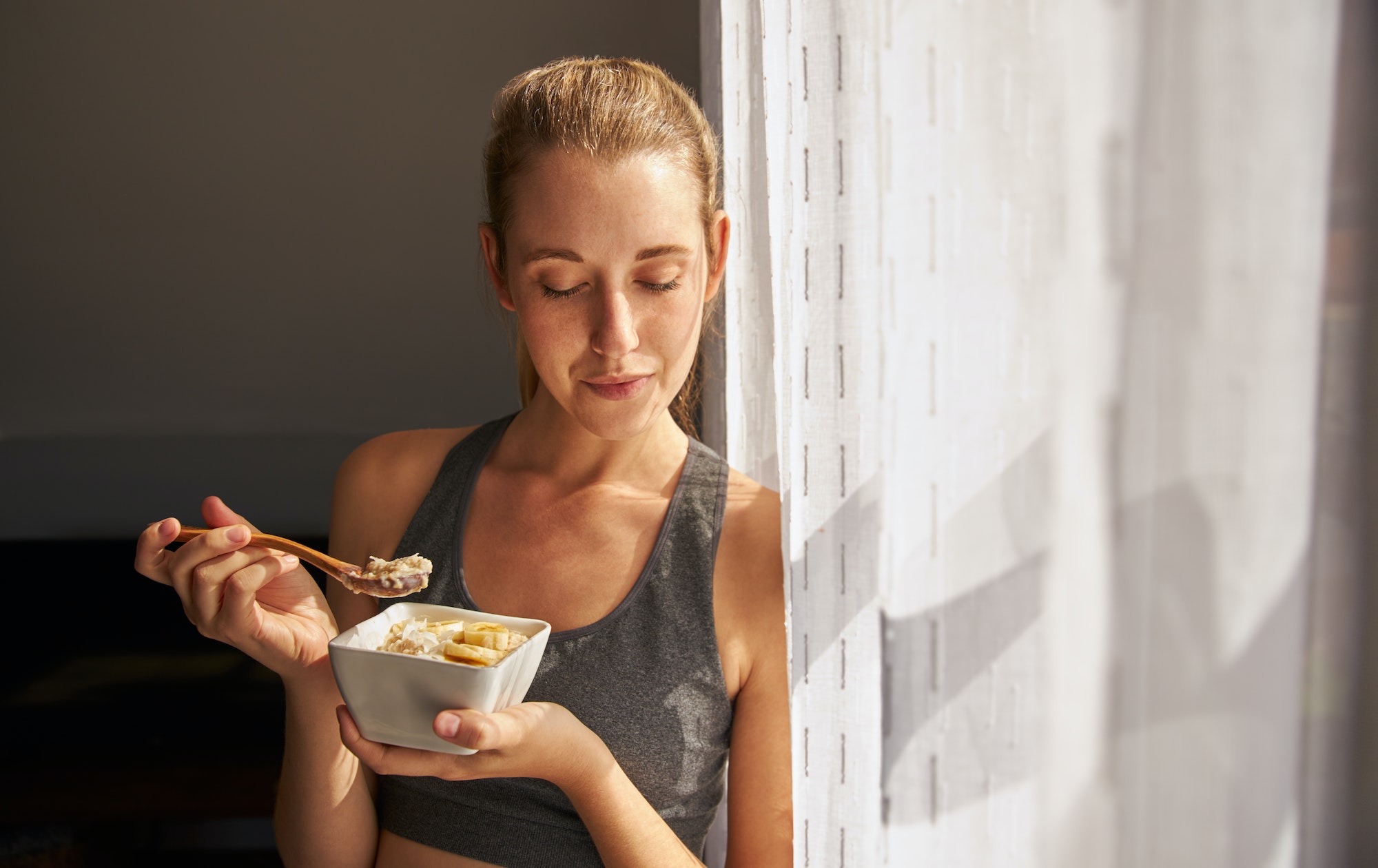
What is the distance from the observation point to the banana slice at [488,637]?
778mm

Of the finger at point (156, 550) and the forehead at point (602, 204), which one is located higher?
the forehead at point (602, 204)

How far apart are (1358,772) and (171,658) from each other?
302cm

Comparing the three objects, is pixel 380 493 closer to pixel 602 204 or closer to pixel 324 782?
pixel 324 782

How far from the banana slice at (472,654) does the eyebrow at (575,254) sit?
380mm

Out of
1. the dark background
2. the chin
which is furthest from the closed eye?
the dark background

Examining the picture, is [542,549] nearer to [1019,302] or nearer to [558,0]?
[1019,302]

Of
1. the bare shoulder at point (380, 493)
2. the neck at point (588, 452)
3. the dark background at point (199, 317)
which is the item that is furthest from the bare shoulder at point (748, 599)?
the dark background at point (199, 317)

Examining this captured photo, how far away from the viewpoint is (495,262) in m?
1.06

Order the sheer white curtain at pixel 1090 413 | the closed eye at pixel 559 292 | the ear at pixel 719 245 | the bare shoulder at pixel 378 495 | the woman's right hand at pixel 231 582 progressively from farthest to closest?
the bare shoulder at pixel 378 495
the ear at pixel 719 245
the closed eye at pixel 559 292
the woman's right hand at pixel 231 582
the sheer white curtain at pixel 1090 413

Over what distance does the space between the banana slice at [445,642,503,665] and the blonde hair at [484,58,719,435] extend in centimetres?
45

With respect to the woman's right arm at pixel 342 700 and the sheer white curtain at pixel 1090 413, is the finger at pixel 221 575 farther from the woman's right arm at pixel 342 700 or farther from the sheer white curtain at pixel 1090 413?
the sheer white curtain at pixel 1090 413

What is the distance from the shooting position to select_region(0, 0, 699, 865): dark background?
2570mm

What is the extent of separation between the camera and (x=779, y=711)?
100 centimetres

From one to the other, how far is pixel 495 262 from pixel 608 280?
223 millimetres
